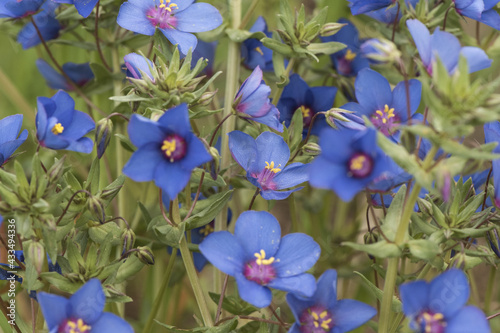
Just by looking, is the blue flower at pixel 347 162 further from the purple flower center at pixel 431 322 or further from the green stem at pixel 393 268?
the purple flower center at pixel 431 322

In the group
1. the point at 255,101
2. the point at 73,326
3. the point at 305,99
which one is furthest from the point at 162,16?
the point at 73,326

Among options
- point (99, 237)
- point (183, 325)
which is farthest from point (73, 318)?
point (183, 325)

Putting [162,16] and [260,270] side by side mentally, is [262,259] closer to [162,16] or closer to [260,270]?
[260,270]

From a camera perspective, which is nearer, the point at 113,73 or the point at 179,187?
the point at 179,187

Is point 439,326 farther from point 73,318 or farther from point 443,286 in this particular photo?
point 73,318

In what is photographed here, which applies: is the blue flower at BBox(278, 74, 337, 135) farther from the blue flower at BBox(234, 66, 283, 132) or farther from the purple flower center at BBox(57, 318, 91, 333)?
the purple flower center at BBox(57, 318, 91, 333)
